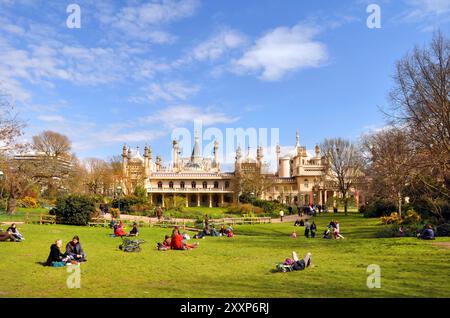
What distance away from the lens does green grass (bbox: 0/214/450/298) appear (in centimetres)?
1012

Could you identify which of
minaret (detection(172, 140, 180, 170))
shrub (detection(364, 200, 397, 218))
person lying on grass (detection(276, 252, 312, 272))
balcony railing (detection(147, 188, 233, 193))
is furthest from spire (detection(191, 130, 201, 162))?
person lying on grass (detection(276, 252, 312, 272))

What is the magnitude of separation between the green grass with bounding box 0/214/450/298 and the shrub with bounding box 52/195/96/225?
12301 mm

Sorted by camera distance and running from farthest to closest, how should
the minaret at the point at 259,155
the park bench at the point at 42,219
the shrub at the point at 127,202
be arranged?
1. the minaret at the point at 259,155
2. the shrub at the point at 127,202
3. the park bench at the point at 42,219

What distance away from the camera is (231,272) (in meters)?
13.3

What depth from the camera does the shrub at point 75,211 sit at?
32.4 metres

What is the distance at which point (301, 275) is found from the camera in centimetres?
1249

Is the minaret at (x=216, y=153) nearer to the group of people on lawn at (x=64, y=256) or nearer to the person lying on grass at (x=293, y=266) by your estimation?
the group of people on lawn at (x=64, y=256)

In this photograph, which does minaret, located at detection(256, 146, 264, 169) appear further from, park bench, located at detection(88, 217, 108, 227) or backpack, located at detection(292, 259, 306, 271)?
backpack, located at detection(292, 259, 306, 271)

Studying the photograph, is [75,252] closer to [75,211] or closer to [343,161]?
[75,211]

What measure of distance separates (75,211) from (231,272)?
22530mm

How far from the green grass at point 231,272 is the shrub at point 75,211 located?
12301 mm

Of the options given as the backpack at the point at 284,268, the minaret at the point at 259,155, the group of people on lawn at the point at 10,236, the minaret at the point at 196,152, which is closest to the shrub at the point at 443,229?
the backpack at the point at 284,268
